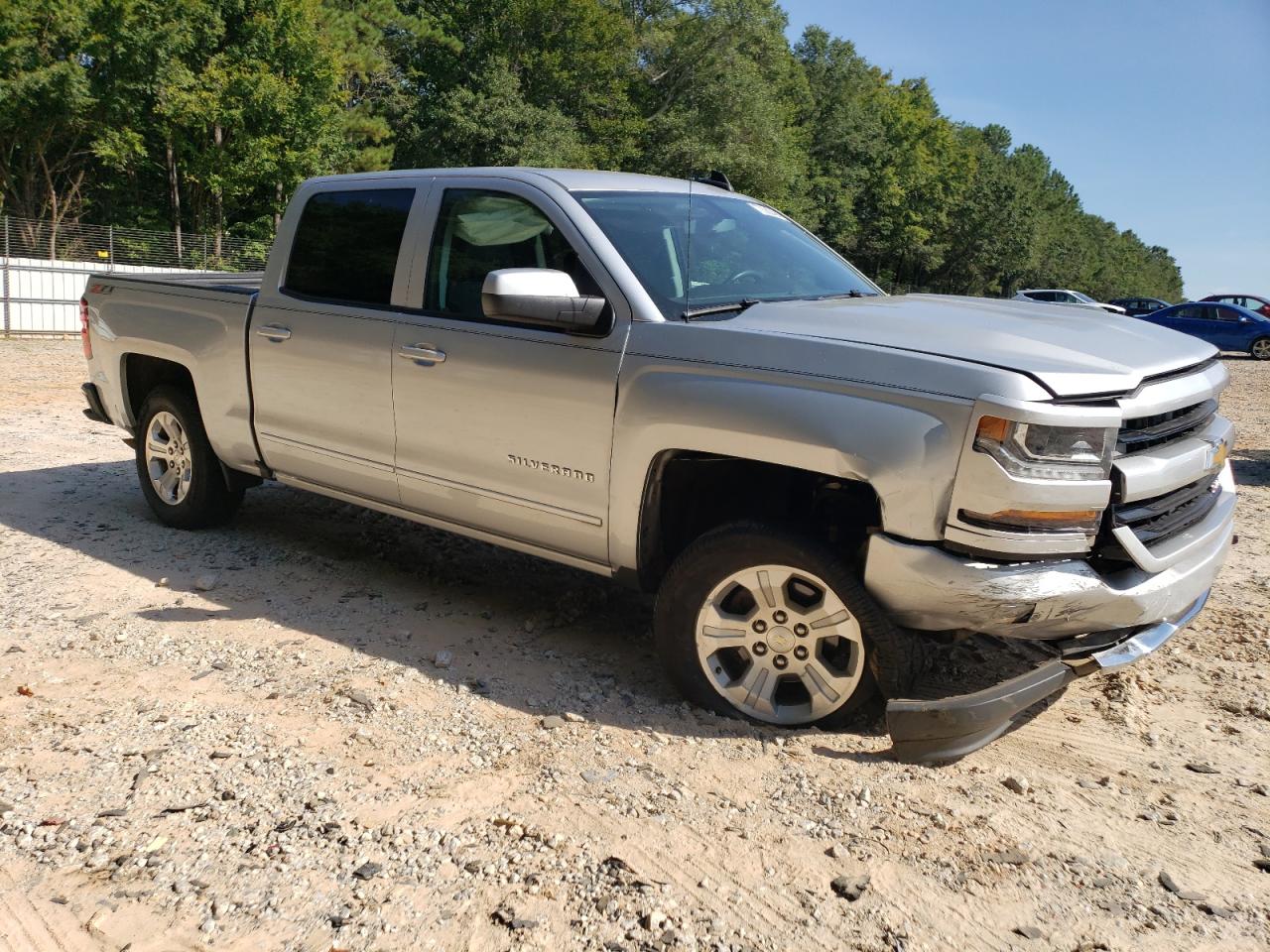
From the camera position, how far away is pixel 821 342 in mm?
3621

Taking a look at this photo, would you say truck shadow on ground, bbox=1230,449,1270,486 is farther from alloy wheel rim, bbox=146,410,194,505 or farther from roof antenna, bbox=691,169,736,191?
alloy wheel rim, bbox=146,410,194,505

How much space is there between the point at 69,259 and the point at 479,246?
28715 millimetres

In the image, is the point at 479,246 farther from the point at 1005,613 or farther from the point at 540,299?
the point at 1005,613

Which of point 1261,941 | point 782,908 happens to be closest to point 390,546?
point 782,908

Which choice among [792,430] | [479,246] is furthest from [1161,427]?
[479,246]

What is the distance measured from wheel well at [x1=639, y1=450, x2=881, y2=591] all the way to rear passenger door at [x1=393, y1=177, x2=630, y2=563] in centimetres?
21

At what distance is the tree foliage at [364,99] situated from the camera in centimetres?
3369

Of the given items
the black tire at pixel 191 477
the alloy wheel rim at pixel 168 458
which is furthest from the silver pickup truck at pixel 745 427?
the alloy wheel rim at pixel 168 458

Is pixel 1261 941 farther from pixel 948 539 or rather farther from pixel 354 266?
pixel 354 266

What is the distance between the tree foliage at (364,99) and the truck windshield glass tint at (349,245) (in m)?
16.0

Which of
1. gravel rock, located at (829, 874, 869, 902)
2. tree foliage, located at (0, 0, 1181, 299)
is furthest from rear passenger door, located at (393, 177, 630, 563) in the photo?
tree foliage, located at (0, 0, 1181, 299)

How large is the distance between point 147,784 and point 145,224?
40.2 meters

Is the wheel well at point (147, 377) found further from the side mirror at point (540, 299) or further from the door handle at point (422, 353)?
the side mirror at point (540, 299)

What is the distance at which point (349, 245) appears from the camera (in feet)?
17.3
